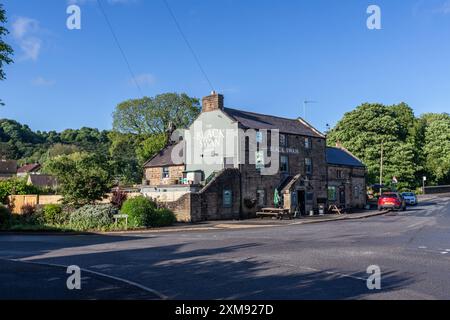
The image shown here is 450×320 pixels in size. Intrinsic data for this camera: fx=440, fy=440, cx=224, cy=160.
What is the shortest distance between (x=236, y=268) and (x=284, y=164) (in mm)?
27571

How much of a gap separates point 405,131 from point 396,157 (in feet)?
31.2

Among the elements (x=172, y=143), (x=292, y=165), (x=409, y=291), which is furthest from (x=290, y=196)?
(x=409, y=291)

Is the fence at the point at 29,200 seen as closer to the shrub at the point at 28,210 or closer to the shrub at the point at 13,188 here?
the shrub at the point at 28,210

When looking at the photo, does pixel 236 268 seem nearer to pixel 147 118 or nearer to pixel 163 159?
pixel 163 159

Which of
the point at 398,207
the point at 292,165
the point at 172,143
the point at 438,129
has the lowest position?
the point at 398,207

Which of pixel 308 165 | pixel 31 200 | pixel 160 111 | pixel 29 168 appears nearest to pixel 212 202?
pixel 308 165

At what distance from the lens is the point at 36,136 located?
167625 mm

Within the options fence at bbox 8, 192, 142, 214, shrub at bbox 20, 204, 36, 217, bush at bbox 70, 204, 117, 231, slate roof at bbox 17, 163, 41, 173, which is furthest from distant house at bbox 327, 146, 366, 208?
slate roof at bbox 17, 163, 41, 173

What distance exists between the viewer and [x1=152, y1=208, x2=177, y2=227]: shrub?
2707 cm

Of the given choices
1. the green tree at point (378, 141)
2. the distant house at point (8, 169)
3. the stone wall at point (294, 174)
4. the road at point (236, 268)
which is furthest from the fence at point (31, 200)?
the distant house at point (8, 169)

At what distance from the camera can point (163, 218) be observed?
1075 inches

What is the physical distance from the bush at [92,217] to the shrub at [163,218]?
8.51 feet

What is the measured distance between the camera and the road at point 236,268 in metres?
8.43
